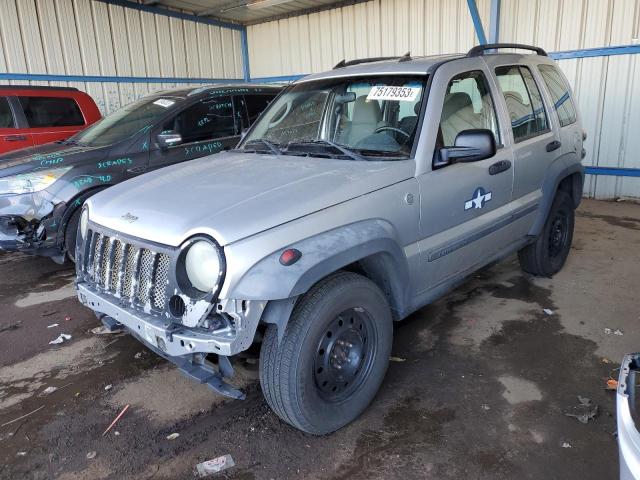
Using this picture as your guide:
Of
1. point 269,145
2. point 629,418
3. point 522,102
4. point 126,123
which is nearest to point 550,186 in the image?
point 522,102

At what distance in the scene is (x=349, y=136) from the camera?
3248mm

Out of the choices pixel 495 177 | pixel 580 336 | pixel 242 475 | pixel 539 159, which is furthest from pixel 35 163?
pixel 580 336

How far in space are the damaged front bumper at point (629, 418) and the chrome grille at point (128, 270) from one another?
185 centimetres

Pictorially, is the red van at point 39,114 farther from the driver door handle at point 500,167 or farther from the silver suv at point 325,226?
the driver door handle at point 500,167

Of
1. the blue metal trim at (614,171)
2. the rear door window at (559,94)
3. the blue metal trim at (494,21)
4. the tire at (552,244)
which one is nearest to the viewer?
the rear door window at (559,94)

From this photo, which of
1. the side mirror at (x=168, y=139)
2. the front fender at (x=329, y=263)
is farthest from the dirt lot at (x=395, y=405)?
the side mirror at (x=168, y=139)

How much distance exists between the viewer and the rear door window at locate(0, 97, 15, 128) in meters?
7.36

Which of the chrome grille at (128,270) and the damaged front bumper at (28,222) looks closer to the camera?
the chrome grille at (128,270)

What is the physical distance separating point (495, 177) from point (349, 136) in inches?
44.9

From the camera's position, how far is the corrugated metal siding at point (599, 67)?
796 centimetres

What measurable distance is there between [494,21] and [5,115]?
8.17 m

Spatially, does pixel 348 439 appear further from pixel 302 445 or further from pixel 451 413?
pixel 451 413

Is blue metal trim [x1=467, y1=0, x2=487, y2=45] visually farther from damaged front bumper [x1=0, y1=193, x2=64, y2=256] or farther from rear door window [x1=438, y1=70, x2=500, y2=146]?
damaged front bumper [x1=0, y1=193, x2=64, y2=256]

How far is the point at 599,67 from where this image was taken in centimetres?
828
